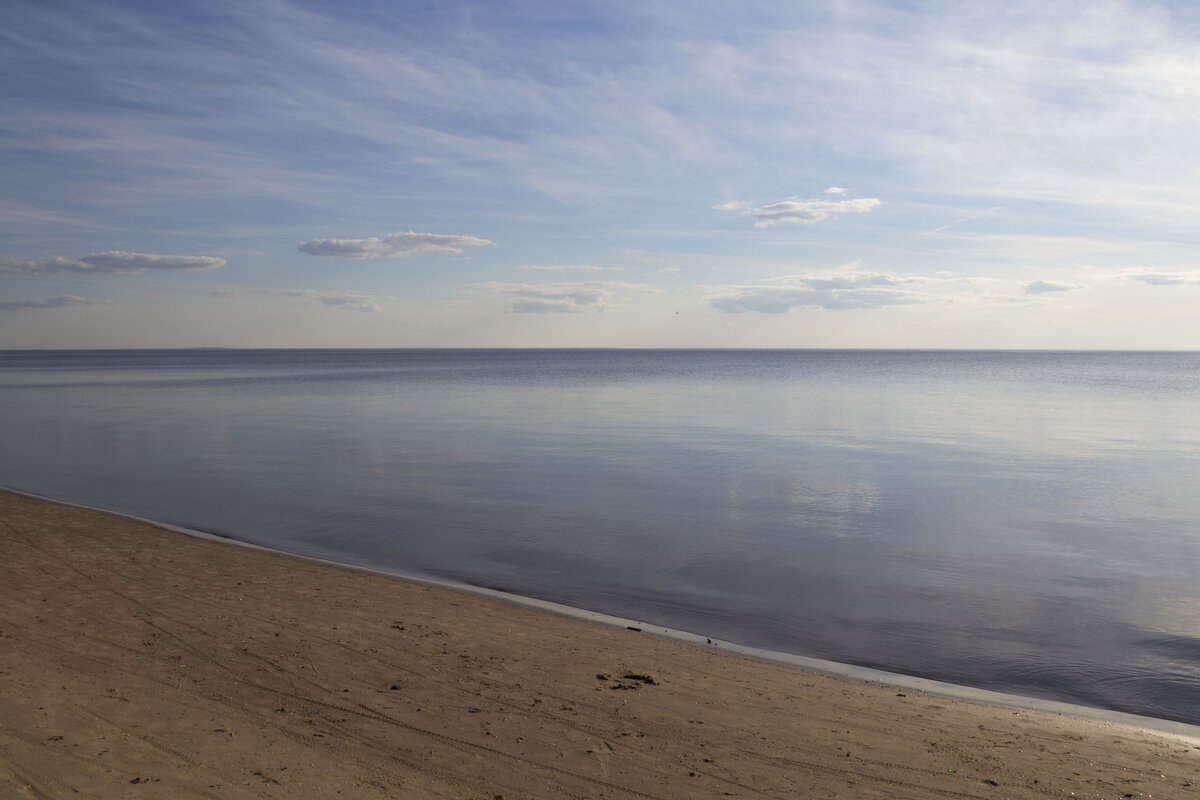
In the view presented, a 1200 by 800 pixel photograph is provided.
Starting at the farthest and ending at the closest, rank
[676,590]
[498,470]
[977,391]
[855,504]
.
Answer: [977,391] → [498,470] → [855,504] → [676,590]

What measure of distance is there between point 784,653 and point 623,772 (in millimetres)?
3893

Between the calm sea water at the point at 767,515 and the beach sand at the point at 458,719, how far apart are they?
183cm

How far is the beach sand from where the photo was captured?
5211 millimetres

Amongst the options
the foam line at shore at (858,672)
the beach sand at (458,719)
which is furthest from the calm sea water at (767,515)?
the beach sand at (458,719)

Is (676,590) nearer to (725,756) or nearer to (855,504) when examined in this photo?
(725,756)

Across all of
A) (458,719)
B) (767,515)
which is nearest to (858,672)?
(458,719)

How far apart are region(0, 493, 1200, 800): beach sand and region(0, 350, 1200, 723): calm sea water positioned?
1.83 metres

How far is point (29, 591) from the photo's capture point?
928 cm

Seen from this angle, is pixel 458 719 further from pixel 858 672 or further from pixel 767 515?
pixel 767 515

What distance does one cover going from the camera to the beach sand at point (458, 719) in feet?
17.1

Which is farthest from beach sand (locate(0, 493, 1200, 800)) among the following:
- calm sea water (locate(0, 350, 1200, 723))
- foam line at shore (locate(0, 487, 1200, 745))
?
calm sea water (locate(0, 350, 1200, 723))

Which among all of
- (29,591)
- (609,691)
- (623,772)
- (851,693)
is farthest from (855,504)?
(29,591)

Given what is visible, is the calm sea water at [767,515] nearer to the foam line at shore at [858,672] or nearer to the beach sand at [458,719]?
the foam line at shore at [858,672]

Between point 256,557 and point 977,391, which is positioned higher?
point 977,391
